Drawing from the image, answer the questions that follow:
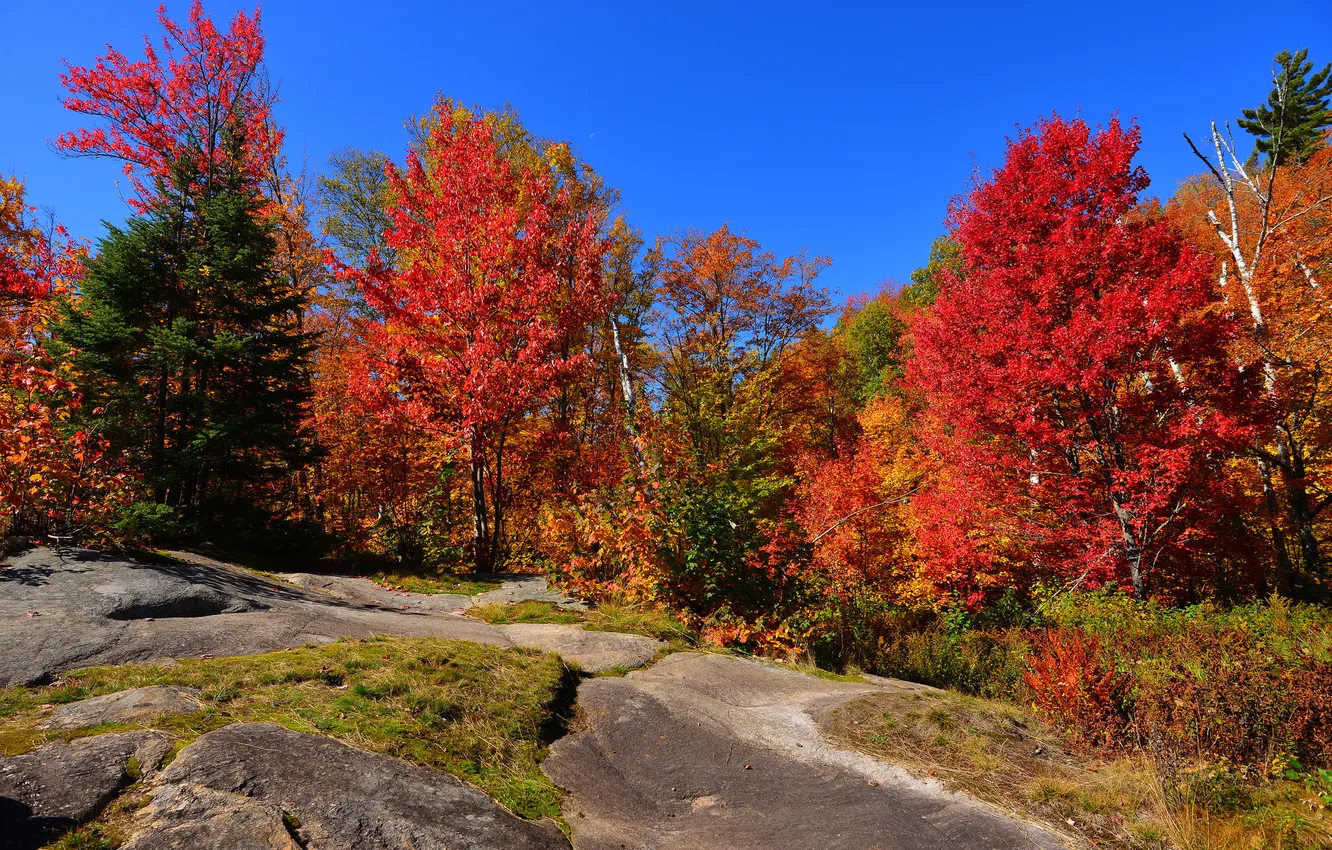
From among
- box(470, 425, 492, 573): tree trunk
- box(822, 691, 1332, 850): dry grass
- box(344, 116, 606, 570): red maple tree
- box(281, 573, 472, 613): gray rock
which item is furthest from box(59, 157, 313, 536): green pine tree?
box(822, 691, 1332, 850): dry grass

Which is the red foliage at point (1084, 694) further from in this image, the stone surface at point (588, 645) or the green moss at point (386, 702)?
the green moss at point (386, 702)

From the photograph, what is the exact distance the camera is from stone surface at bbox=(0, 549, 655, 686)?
15.0ft

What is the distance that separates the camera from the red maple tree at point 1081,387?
9.23 m

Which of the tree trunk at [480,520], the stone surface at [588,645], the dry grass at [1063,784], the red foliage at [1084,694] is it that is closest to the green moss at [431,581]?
the tree trunk at [480,520]

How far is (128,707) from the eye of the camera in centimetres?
337

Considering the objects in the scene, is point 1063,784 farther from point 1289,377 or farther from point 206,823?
point 1289,377

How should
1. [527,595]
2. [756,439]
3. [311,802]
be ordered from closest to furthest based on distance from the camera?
[311,802]
[527,595]
[756,439]

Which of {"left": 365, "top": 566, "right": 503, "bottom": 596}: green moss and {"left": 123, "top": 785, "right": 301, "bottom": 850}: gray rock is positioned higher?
{"left": 123, "top": 785, "right": 301, "bottom": 850}: gray rock

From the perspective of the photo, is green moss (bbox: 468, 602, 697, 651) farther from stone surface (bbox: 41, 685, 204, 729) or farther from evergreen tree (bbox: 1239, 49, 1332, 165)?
evergreen tree (bbox: 1239, 49, 1332, 165)

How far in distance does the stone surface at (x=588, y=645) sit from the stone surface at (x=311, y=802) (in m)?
3.04

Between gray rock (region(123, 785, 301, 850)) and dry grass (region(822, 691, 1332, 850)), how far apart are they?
3.83 metres

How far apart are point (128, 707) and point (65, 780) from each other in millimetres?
1126

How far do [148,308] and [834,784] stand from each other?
15.1m

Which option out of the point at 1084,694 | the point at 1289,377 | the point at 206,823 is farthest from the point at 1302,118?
the point at 206,823
